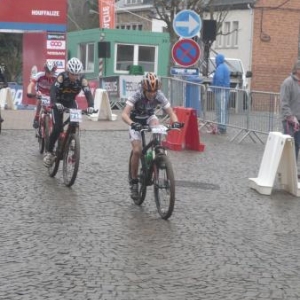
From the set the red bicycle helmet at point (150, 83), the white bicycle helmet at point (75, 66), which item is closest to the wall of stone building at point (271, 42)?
the white bicycle helmet at point (75, 66)

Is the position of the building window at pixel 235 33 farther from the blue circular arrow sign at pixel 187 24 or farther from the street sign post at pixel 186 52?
the street sign post at pixel 186 52

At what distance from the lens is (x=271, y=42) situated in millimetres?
40219

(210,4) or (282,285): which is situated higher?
(210,4)

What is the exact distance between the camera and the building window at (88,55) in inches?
1283

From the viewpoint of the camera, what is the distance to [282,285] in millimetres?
6230

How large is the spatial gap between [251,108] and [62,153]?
7.29 meters

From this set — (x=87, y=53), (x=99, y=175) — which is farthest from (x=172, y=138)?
(x=87, y=53)

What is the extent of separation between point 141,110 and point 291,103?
348 centimetres

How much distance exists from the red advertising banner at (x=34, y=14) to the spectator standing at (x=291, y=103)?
1583 cm

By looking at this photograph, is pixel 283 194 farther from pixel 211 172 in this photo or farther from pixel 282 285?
pixel 282 285

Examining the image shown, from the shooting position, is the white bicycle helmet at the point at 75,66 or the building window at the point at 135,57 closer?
the white bicycle helmet at the point at 75,66

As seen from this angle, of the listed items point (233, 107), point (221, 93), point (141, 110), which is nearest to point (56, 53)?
point (221, 93)

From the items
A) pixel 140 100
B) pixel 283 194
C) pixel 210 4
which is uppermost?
pixel 210 4

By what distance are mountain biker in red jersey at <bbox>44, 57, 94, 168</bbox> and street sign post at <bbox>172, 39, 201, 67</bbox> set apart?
708cm
